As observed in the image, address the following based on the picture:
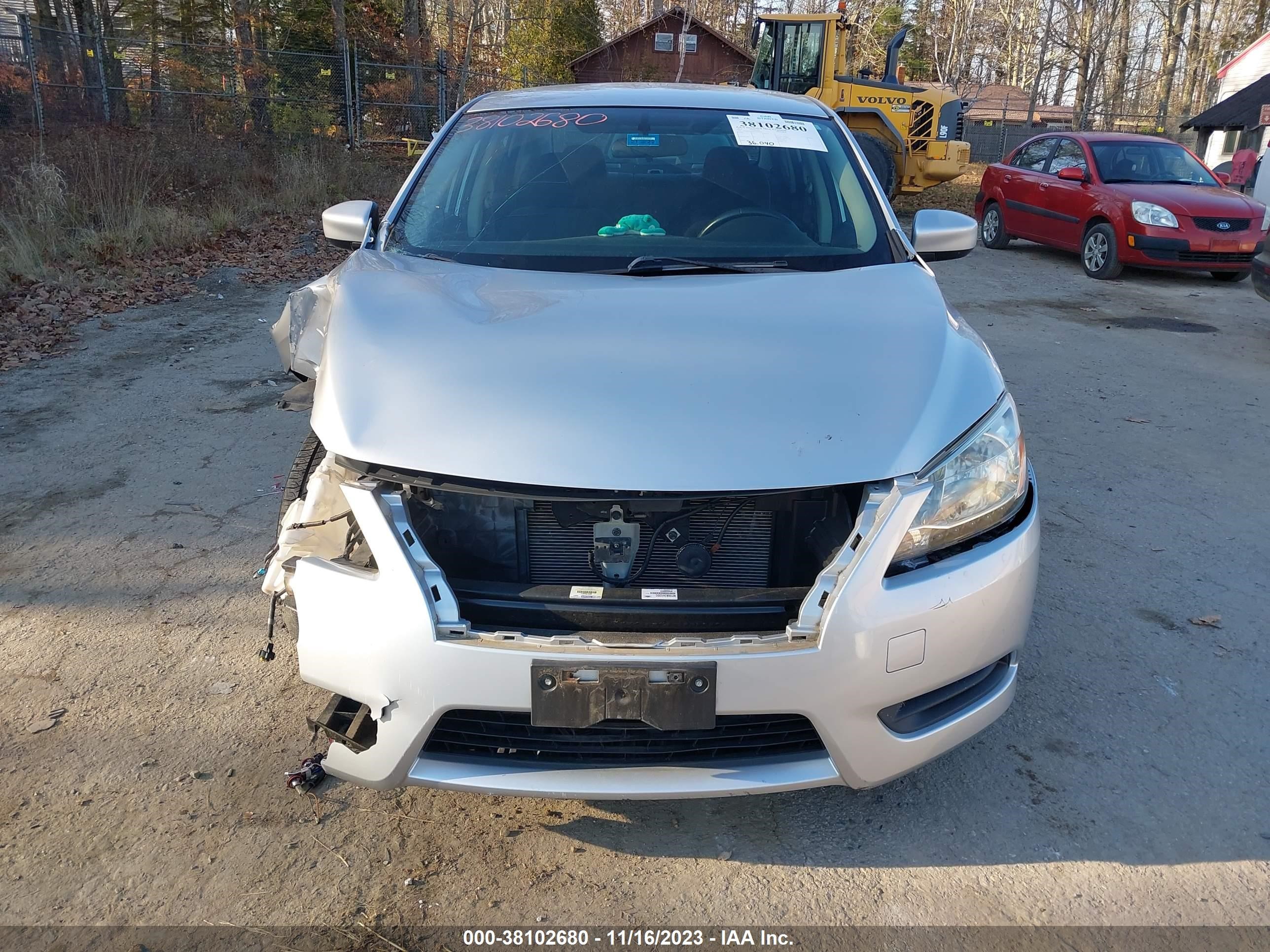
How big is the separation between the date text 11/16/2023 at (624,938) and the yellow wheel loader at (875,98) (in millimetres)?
14170

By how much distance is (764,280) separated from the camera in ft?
9.21

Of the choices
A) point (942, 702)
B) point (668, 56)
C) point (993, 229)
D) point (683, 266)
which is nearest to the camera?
point (942, 702)

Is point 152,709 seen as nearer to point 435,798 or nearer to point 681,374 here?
point 435,798

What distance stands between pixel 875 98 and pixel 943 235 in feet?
44.0

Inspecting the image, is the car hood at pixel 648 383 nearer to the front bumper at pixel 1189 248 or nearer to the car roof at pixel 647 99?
the car roof at pixel 647 99

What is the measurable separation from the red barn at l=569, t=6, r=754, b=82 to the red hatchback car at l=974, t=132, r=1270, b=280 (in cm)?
2653

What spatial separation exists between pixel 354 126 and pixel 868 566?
1934cm

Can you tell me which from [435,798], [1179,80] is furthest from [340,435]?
[1179,80]

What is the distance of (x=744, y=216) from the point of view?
3.32 metres

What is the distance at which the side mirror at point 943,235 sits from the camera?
11.4 ft

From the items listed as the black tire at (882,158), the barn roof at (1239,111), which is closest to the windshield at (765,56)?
the black tire at (882,158)

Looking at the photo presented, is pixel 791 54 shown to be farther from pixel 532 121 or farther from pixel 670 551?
pixel 670 551

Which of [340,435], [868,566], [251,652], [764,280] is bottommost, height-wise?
[251,652]

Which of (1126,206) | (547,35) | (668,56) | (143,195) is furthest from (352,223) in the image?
(668,56)
